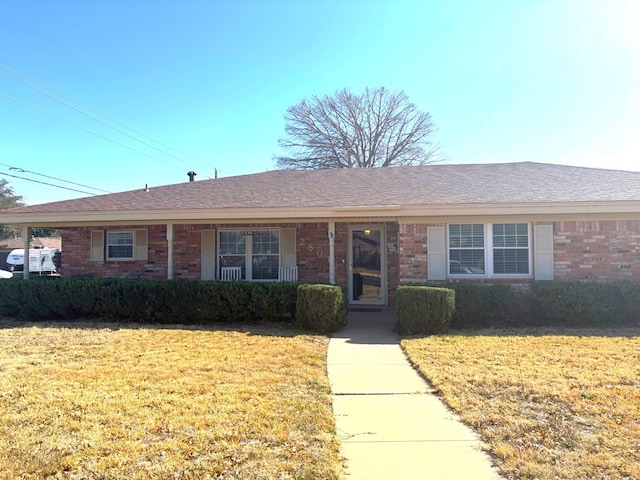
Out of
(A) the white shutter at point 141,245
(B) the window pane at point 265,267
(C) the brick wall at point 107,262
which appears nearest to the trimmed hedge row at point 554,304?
(B) the window pane at point 265,267

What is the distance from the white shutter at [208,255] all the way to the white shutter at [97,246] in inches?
122

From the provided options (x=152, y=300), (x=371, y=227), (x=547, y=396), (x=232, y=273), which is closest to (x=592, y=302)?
(x=547, y=396)

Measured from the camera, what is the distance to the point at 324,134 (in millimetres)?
32375

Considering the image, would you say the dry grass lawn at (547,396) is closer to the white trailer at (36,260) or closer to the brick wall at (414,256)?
the brick wall at (414,256)

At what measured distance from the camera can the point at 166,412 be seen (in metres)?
4.12

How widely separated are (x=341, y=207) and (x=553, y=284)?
4.59 m

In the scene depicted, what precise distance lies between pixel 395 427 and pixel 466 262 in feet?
21.7

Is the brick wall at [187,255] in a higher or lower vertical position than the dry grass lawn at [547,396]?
higher

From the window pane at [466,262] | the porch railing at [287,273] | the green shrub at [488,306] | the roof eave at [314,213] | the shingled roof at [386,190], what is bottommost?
the green shrub at [488,306]

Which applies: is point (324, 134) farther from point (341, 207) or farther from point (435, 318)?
point (435, 318)

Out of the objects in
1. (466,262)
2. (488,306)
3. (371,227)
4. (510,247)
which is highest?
(371,227)

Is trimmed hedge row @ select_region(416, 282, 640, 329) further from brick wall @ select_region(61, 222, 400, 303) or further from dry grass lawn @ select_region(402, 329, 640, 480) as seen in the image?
brick wall @ select_region(61, 222, 400, 303)

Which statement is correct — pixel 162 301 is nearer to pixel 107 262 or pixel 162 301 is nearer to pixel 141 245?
pixel 141 245

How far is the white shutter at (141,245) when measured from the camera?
41.1 feet
